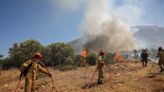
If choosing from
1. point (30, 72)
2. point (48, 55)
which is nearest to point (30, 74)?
point (30, 72)

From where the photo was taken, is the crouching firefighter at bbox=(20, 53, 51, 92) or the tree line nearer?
the crouching firefighter at bbox=(20, 53, 51, 92)

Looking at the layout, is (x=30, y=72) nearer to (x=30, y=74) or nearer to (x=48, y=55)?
(x=30, y=74)

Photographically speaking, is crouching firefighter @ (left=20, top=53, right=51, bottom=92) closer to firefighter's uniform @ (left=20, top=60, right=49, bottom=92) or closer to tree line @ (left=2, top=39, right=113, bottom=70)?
firefighter's uniform @ (left=20, top=60, right=49, bottom=92)

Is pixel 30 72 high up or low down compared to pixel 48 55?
down

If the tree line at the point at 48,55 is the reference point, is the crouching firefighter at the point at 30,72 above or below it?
below

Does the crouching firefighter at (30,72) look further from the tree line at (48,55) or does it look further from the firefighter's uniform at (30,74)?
the tree line at (48,55)

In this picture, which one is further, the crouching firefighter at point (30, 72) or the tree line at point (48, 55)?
the tree line at point (48, 55)

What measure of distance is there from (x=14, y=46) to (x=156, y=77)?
4715 centimetres

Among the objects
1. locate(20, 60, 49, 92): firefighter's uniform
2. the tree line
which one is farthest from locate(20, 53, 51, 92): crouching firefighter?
the tree line

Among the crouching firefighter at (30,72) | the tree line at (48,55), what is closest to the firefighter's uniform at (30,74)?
the crouching firefighter at (30,72)

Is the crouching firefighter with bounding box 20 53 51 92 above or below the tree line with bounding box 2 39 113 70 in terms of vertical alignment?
below

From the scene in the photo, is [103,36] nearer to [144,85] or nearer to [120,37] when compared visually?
[120,37]

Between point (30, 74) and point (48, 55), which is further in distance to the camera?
point (48, 55)

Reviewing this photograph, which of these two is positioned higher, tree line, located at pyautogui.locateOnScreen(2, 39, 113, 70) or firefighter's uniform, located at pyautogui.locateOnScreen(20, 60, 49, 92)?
tree line, located at pyautogui.locateOnScreen(2, 39, 113, 70)
